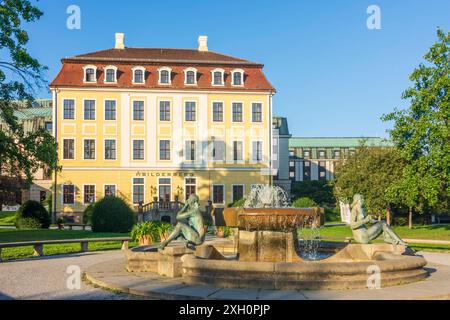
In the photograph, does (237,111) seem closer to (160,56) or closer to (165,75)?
(165,75)

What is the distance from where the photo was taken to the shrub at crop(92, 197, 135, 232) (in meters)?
29.2

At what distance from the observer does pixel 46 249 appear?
19.8 m

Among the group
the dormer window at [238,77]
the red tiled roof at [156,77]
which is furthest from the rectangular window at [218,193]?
the dormer window at [238,77]

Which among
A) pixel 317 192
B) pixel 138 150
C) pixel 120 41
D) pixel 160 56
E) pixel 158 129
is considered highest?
pixel 120 41

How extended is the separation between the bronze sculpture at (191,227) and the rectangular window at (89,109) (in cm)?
3496

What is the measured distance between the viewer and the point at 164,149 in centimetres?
4544

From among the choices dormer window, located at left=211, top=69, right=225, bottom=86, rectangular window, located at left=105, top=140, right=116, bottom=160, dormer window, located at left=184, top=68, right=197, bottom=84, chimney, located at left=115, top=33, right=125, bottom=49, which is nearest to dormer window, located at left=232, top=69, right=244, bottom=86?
dormer window, located at left=211, top=69, right=225, bottom=86

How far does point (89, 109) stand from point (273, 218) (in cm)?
3593

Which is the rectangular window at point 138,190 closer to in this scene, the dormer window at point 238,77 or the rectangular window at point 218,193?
the rectangular window at point 218,193

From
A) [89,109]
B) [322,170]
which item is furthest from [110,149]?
[322,170]

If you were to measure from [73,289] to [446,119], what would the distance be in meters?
22.0

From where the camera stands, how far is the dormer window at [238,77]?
46.2m

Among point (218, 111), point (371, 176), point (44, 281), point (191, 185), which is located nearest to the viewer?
point (44, 281)

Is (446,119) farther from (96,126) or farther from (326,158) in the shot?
(326,158)
